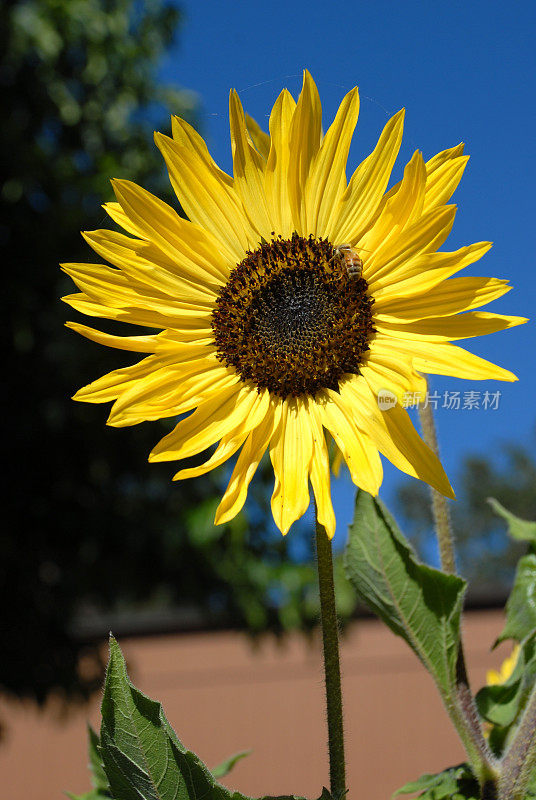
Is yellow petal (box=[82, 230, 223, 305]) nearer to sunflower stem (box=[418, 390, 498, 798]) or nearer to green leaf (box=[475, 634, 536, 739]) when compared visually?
sunflower stem (box=[418, 390, 498, 798])

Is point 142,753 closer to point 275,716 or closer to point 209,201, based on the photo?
point 209,201

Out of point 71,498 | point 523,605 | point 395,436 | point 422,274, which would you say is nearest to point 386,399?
point 395,436

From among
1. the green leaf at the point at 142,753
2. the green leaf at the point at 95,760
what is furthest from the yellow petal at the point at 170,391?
the green leaf at the point at 95,760

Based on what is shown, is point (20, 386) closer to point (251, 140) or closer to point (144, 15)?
point (144, 15)

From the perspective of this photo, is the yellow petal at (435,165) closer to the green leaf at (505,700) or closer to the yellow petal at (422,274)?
the yellow petal at (422,274)

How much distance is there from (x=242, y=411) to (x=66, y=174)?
25.6 ft

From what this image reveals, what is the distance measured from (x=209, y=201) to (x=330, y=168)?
18 centimetres

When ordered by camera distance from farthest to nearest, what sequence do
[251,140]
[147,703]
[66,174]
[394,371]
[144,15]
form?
[144,15] < [66,174] < [251,140] < [394,371] < [147,703]

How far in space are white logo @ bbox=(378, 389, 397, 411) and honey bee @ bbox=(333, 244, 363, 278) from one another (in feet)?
0.56

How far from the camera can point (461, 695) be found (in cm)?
113

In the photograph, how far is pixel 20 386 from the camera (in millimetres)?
8266

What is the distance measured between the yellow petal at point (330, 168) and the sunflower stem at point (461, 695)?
314 millimetres

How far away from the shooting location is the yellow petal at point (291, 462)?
40.9 inches

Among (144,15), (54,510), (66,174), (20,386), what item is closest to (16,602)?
(54,510)
